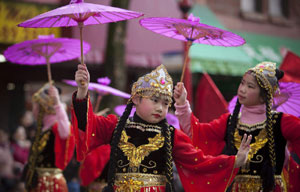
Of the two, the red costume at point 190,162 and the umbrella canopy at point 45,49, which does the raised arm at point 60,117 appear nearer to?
the umbrella canopy at point 45,49

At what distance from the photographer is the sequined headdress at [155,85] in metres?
4.22

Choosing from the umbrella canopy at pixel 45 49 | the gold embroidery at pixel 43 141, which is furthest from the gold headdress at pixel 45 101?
the umbrella canopy at pixel 45 49

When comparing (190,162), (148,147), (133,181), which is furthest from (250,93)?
(133,181)

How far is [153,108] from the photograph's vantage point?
4184 millimetres

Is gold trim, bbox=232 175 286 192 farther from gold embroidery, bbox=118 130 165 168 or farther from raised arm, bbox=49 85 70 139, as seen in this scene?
raised arm, bbox=49 85 70 139

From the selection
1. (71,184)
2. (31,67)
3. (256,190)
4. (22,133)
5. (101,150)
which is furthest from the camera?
(31,67)

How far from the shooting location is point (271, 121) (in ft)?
15.3

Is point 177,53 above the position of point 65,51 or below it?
below

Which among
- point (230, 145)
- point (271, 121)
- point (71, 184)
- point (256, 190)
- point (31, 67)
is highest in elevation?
point (271, 121)

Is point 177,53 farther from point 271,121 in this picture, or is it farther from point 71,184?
point 271,121

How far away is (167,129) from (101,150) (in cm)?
250

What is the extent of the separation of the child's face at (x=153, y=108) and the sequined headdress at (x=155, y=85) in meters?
0.06

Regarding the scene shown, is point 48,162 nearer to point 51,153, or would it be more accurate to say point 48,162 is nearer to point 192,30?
point 51,153

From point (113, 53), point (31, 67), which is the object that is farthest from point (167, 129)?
point (31, 67)
